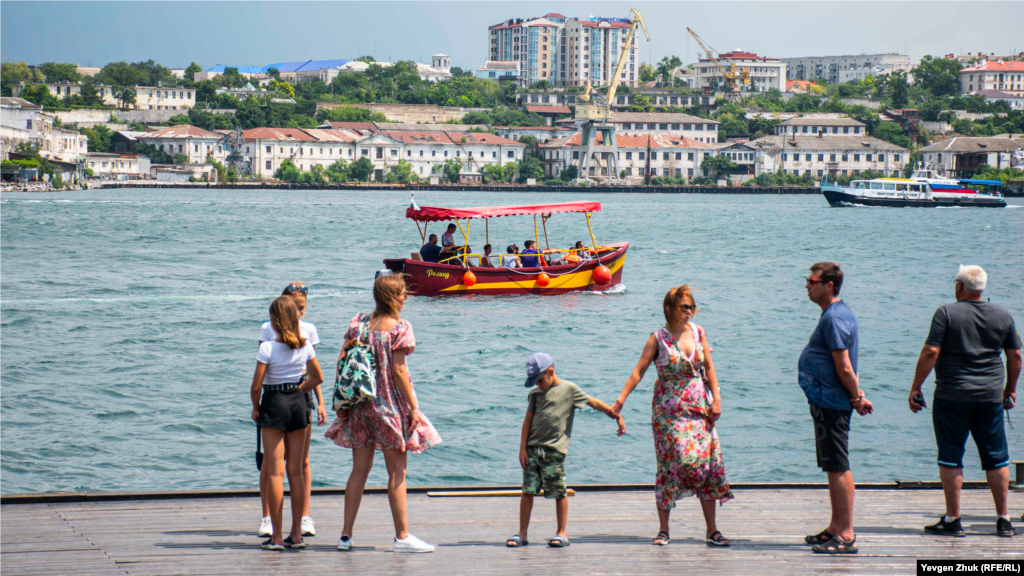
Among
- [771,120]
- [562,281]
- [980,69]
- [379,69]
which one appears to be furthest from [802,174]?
[562,281]

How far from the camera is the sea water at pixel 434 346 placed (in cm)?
1240

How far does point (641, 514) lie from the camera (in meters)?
6.79

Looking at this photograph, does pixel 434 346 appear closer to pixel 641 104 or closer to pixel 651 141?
pixel 651 141

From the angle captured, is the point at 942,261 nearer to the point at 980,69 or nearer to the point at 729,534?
the point at 729,534

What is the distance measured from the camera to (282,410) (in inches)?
→ 229

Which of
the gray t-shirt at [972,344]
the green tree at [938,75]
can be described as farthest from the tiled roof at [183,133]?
the gray t-shirt at [972,344]

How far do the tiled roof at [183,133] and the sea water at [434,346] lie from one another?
7268cm

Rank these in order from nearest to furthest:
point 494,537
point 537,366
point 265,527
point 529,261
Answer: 1. point 537,366
2. point 265,527
3. point 494,537
4. point 529,261

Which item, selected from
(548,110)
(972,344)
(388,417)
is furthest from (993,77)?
(388,417)

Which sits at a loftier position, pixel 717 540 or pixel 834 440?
pixel 834 440

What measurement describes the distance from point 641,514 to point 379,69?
186 meters

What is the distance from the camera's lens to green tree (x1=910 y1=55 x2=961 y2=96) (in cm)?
18175

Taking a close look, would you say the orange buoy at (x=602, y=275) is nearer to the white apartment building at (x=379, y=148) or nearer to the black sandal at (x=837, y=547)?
the black sandal at (x=837, y=547)

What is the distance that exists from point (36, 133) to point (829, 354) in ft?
349
